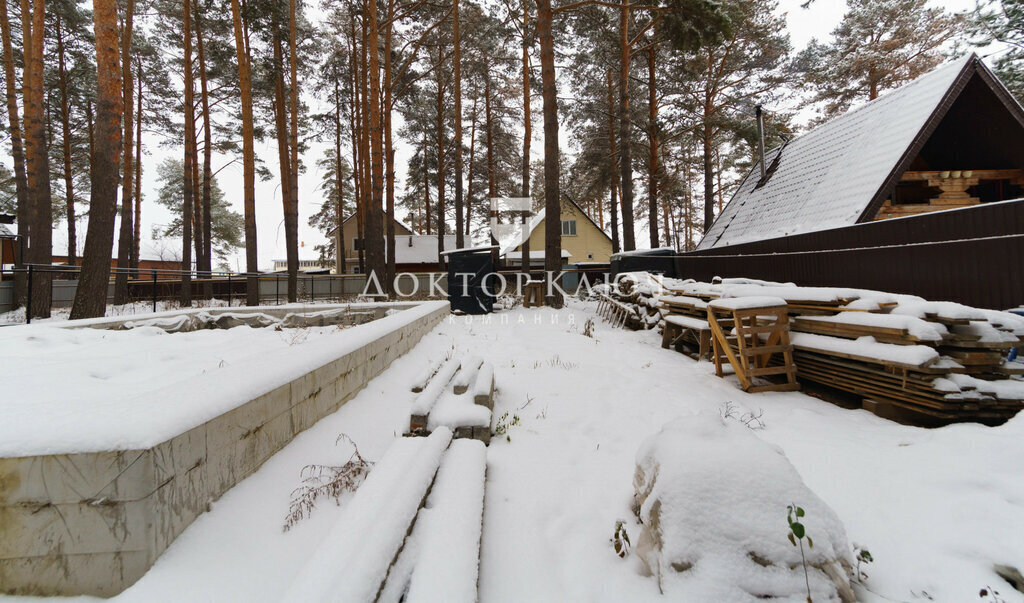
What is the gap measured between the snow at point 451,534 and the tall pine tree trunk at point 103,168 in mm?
8465

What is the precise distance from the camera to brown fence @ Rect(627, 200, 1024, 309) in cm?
528

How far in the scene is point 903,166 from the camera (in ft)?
26.8

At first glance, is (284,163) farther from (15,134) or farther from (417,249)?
(417,249)

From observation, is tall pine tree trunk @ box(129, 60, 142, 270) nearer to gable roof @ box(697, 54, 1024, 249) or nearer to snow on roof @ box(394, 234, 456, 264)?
snow on roof @ box(394, 234, 456, 264)

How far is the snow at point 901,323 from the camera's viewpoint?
3.38 metres

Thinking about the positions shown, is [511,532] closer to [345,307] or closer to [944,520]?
[944,520]

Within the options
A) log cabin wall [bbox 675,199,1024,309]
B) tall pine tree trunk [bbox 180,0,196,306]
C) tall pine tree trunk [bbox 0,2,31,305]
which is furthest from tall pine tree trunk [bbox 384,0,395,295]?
log cabin wall [bbox 675,199,1024,309]

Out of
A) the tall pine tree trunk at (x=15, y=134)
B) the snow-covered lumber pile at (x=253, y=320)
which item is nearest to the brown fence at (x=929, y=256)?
the snow-covered lumber pile at (x=253, y=320)

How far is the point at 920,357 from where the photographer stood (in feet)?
10.8

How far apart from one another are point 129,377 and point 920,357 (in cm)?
655

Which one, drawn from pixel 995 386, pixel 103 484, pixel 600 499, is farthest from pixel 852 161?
pixel 103 484

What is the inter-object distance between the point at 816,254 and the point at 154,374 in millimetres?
10976

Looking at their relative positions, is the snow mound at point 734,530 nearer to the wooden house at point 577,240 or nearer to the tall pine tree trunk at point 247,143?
the tall pine tree trunk at point 247,143

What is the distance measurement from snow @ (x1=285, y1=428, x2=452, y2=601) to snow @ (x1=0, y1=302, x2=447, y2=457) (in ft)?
2.63
